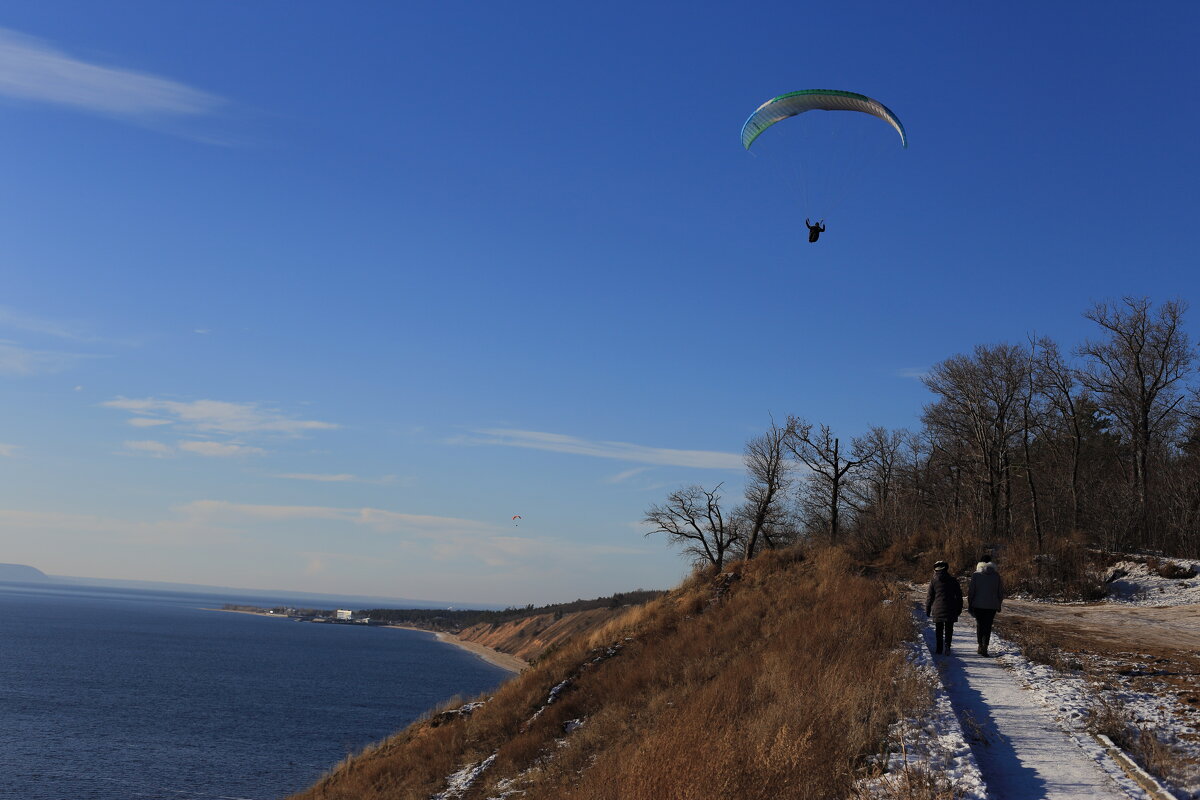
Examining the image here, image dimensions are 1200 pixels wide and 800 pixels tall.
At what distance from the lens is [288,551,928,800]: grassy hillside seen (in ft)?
23.9

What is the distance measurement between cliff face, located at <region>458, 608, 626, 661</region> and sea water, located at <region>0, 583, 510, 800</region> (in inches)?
536

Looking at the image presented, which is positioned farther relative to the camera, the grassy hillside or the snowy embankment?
the snowy embankment

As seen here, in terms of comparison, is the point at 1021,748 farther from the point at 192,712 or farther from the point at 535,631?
the point at 535,631

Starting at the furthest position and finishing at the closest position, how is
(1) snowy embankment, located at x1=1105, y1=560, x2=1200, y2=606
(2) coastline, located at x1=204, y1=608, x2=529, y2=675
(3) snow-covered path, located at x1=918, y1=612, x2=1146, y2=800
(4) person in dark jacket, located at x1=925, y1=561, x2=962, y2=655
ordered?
(2) coastline, located at x1=204, y1=608, x2=529, y2=675
(1) snowy embankment, located at x1=1105, y1=560, x2=1200, y2=606
(4) person in dark jacket, located at x1=925, y1=561, x2=962, y2=655
(3) snow-covered path, located at x1=918, y1=612, x2=1146, y2=800

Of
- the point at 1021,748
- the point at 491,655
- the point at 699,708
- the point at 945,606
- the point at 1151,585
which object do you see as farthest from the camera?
the point at 491,655

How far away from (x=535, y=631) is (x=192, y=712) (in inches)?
3475

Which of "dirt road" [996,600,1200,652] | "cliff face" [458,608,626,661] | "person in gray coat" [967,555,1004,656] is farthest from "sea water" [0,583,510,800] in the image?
"person in gray coat" [967,555,1004,656]

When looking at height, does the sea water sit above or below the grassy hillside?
below

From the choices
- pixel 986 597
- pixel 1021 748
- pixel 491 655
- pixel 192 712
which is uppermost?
pixel 986 597

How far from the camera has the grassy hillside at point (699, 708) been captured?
727cm

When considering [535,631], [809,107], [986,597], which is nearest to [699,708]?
[986,597]

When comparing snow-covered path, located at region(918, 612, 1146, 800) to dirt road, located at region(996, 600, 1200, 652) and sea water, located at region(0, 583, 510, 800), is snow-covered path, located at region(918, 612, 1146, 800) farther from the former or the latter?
sea water, located at region(0, 583, 510, 800)

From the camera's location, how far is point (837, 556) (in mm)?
25906

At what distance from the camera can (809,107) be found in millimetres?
21641
